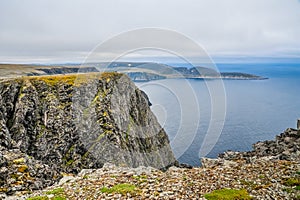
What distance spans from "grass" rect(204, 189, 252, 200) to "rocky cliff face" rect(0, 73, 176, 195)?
36.0m

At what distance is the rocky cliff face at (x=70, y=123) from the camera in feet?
194

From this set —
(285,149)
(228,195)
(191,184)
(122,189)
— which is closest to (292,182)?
(228,195)

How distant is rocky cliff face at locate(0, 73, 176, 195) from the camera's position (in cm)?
5922

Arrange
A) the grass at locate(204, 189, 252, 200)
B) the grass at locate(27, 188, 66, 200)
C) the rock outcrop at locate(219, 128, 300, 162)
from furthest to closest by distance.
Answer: the rock outcrop at locate(219, 128, 300, 162) < the grass at locate(27, 188, 66, 200) < the grass at locate(204, 189, 252, 200)

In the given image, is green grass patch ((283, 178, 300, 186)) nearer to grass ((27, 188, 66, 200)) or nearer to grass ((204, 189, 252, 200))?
grass ((204, 189, 252, 200))

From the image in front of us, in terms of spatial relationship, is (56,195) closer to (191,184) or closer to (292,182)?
(191,184)

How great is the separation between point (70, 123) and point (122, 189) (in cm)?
4988

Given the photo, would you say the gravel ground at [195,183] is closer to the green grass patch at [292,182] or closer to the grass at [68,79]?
the green grass patch at [292,182]

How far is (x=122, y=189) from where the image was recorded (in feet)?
66.4

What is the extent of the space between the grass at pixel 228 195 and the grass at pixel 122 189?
578cm

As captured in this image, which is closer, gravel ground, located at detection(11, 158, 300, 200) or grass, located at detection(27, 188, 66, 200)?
gravel ground, located at detection(11, 158, 300, 200)

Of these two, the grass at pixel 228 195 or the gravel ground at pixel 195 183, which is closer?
the grass at pixel 228 195

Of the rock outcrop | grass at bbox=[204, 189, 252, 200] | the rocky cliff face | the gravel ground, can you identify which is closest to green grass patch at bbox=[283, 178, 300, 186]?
the gravel ground

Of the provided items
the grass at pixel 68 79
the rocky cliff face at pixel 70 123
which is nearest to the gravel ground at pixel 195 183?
the rocky cliff face at pixel 70 123
